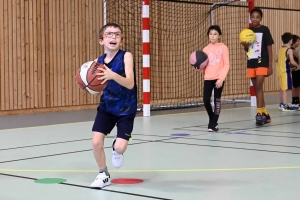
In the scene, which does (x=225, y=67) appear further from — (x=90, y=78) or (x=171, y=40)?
(x=171, y=40)

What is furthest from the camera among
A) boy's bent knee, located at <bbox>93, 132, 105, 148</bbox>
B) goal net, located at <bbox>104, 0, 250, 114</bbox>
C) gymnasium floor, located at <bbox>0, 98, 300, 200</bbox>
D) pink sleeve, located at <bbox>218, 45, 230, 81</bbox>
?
goal net, located at <bbox>104, 0, 250, 114</bbox>

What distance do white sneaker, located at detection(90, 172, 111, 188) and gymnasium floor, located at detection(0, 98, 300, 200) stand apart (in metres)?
0.07

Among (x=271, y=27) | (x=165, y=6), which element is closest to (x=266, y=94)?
(x=271, y=27)

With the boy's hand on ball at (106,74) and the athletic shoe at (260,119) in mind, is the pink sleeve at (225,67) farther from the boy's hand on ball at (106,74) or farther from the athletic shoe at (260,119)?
the boy's hand on ball at (106,74)

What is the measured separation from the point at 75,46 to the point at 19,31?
4.21ft

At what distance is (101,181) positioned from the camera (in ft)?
12.5

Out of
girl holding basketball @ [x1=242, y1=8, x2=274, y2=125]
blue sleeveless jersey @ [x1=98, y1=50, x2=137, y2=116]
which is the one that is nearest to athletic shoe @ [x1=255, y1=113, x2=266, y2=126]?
girl holding basketball @ [x1=242, y1=8, x2=274, y2=125]

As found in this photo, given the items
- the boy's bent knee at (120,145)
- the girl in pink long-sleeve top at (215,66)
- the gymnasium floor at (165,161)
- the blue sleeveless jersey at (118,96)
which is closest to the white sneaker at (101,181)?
the gymnasium floor at (165,161)

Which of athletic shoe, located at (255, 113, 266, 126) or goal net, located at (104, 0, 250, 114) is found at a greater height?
goal net, located at (104, 0, 250, 114)

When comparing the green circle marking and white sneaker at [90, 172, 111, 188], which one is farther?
the green circle marking

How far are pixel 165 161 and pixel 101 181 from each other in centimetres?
115

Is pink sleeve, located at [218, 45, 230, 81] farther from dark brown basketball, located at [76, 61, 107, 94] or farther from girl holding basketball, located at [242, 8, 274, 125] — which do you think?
dark brown basketball, located at [76, 61, 107, 94]

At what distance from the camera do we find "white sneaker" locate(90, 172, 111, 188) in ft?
12.5

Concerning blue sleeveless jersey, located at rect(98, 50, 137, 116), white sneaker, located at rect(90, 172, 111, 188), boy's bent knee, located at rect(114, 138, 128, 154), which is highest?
blue sleeveless jersey, located at rect(98, 50, 137, 116)
